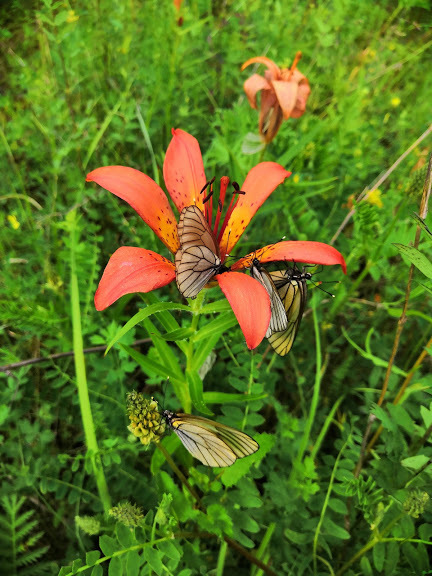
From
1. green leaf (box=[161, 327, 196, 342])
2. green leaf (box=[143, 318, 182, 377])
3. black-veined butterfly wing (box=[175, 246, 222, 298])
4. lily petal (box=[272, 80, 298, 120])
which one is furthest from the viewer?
lily petal (box=[272, 80, 298, 120])

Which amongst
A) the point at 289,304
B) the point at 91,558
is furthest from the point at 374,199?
the point at 91,558

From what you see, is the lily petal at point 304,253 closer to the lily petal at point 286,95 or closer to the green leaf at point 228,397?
the green leaf at point 228,397

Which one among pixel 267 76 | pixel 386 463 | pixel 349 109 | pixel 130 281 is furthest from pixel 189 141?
pixel 349 109

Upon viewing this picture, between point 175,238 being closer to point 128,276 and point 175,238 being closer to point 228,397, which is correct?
point 128,276

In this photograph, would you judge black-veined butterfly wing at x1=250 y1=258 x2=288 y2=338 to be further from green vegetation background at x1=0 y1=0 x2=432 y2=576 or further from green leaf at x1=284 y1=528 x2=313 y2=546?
green leaf at x1=284 y1=528 x2=313 y2=546

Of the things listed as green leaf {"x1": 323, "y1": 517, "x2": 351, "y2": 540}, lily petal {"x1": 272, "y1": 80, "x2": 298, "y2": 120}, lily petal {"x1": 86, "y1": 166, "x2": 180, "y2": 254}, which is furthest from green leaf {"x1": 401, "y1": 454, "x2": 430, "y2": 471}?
lily petal {"x1": 272, "y1": 80, "x2": 298, "y2": 120}

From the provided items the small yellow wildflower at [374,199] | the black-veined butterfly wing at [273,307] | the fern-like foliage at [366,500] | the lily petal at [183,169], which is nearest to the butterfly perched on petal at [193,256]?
the black-veined butterfly wing at [273,307]
